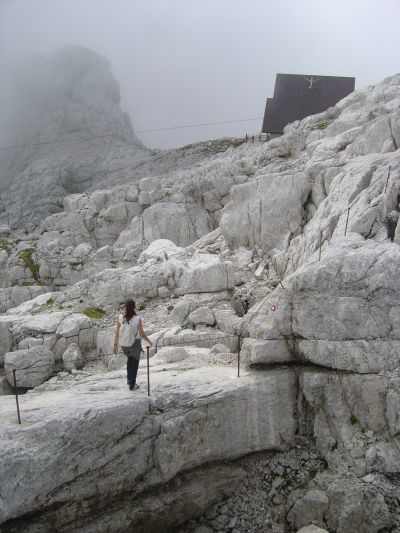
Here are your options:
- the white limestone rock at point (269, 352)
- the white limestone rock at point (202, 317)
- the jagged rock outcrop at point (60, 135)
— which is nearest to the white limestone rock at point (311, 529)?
the white limestone rock at point (269, 352)

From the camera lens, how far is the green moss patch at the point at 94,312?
25.2 meters

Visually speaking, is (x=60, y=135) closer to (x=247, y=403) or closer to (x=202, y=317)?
(x=202, y=317)

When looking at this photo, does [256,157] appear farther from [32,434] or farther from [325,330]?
[32,434]

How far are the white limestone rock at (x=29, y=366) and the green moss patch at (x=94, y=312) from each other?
4.10 meters

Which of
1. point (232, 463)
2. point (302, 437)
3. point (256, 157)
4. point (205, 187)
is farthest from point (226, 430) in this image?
point (256, 157)

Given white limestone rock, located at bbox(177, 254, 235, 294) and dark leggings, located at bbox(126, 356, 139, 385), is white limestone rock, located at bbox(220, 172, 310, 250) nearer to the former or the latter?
white limestone rock, located at bbox(177, 254, 235, 294)

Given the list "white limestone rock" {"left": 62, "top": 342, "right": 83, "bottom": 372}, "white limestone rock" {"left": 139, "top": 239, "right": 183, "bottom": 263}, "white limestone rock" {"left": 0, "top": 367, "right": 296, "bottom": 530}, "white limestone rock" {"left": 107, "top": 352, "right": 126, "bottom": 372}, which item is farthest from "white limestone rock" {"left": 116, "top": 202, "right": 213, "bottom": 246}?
"white limestone rock" {"left": 0, "top": 367, "right": 296, "bottom": 530}

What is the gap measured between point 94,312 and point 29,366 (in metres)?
5.27

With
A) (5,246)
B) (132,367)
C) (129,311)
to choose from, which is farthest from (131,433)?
(5,246)

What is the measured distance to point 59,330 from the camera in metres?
23.1

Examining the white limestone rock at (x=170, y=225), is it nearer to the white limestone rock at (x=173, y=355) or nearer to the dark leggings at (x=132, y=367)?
the white limestone rock at (x=173, y=355)

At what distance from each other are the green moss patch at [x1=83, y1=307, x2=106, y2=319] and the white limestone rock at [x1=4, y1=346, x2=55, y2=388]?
4.10m

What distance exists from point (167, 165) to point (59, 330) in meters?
43.4

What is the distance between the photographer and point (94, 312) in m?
25.5
